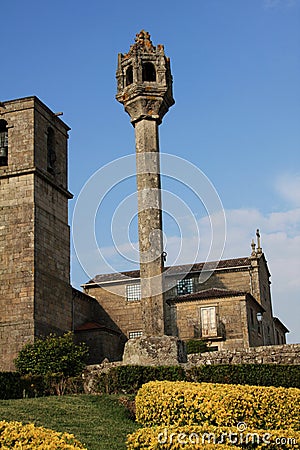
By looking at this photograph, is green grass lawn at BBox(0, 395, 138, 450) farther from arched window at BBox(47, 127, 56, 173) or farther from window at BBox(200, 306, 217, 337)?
window at BBox(200, 306, 217, 337)

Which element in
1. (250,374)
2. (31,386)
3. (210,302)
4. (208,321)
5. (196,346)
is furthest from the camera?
(210,302)

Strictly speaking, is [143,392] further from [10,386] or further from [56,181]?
[56,181]

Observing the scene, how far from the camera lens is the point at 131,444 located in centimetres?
780

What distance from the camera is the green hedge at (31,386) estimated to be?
58.3ft

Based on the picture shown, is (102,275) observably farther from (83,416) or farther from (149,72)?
(83,416)

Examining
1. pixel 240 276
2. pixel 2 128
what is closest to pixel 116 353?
pixel 240 276

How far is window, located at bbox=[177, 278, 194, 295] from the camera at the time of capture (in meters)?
41.1

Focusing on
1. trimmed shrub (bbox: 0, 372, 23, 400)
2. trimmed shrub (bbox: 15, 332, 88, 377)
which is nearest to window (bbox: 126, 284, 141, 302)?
trimmed shrub (bbox: 15, 332, 88, 377)

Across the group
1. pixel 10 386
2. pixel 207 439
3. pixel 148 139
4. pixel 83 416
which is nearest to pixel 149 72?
pixel 148 139

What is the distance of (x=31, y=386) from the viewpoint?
60.2 feet

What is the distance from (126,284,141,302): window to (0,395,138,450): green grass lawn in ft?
82.5

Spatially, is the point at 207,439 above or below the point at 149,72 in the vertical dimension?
below

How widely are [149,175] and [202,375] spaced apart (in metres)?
5.72

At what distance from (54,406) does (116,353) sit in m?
23.7
